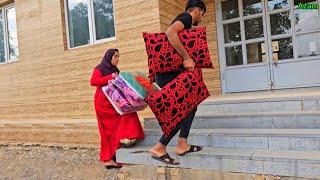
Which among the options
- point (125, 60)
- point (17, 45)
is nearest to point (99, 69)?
point (125, 60)

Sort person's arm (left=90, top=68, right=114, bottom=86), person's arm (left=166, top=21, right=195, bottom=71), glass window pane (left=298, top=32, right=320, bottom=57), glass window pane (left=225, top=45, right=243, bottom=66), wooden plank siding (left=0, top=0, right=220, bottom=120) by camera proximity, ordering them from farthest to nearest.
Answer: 1. glass window pane (left=225, top=45, right=243, bottom=66)
2. wooden plank siding (left=0, top=0, right=220, bottom=120)
3. glass window pane (left=298, top=32, right=320, bottom=57)
4. person's arm (left=90, top=68, right=114, bottom=86)
5. person's arm (left=166, top=21, right=195, bottom=71)

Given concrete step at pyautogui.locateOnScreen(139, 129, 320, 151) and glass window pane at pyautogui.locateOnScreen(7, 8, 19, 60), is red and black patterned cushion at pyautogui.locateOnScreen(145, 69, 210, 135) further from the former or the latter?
glass window pane at pyautogui.locateOnScreen(7, 8, 19, 60)

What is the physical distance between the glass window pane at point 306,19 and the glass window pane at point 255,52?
0.70m

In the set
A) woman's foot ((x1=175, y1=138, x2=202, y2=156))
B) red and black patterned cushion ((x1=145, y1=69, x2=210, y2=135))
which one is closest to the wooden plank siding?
woman's foot ((x1=175, y1=138, x2=202, y2=156))

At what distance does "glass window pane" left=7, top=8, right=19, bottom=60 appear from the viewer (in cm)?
1027

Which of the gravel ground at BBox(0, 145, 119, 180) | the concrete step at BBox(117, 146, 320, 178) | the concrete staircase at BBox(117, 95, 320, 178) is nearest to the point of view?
the concrete step at BBox(117, 146, 320, 178)

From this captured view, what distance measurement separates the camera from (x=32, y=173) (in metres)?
6.77

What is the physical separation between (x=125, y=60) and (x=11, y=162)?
3.20 metres

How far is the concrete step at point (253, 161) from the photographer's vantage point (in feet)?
11.8

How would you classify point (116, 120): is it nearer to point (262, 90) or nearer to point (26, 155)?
point (262, 90)

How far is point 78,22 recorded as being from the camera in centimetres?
852

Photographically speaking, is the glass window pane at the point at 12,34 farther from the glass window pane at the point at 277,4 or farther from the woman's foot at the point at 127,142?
the glass window pane at the point at 277,4

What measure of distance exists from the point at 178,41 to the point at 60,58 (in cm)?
527

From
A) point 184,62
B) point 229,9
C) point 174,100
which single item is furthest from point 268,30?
point 174,100
